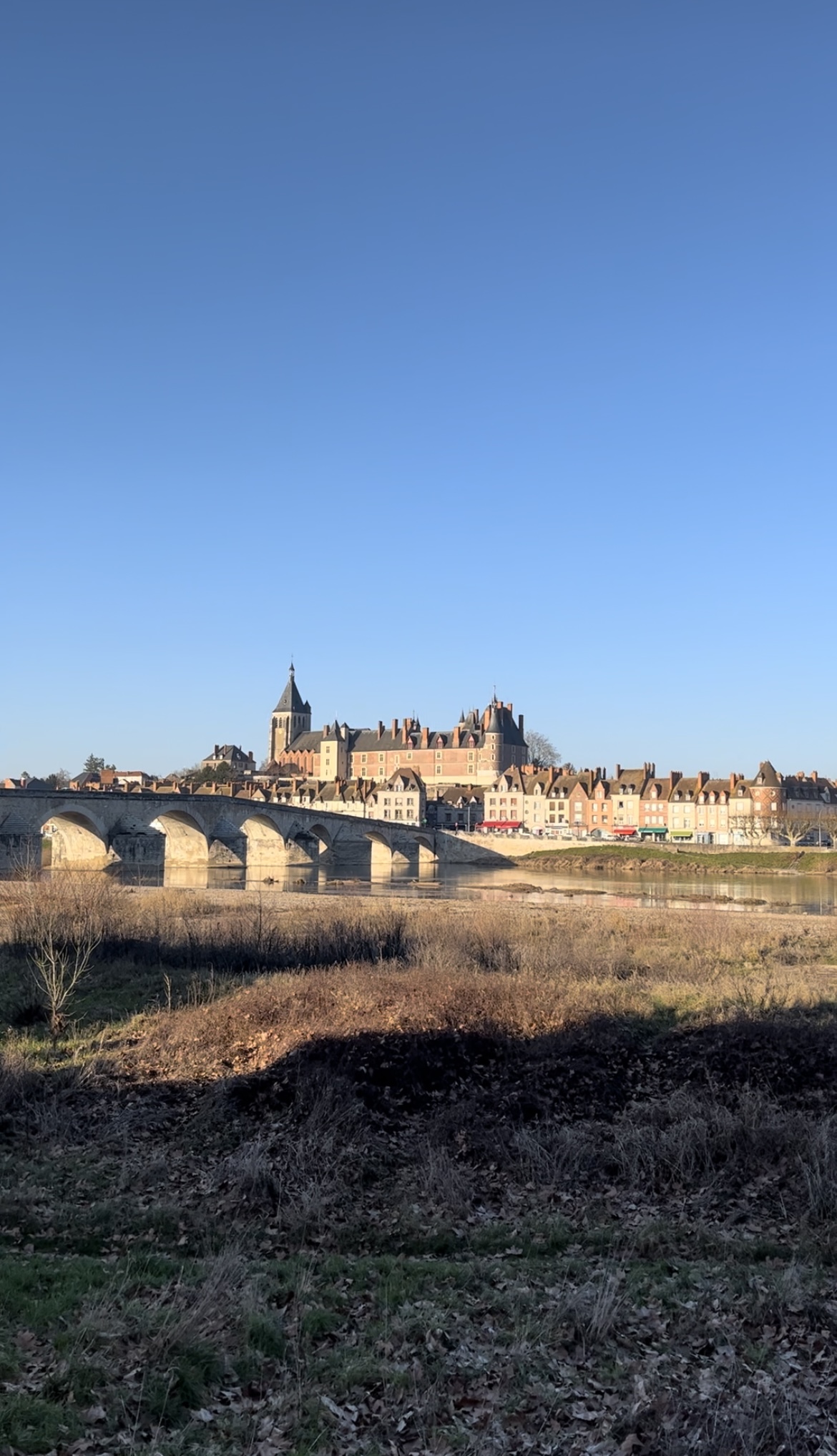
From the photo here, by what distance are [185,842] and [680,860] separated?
121ft

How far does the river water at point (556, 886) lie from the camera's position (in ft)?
159

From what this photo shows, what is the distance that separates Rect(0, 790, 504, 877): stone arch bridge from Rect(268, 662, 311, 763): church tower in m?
65.4

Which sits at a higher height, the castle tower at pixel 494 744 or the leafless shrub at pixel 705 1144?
the castle tower at pixel 494 744

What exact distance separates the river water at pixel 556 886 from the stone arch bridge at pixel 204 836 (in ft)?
6.50

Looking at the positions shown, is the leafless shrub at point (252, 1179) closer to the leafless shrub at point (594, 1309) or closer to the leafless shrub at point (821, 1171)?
the leafless shrub at point (594, 1309)

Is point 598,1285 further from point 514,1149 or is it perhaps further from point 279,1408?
point 514,1149

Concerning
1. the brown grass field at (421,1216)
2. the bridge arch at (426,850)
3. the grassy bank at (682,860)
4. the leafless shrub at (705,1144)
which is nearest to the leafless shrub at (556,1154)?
the brown grass field at (421,1216)

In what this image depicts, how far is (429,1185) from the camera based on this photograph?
9703 millimetres

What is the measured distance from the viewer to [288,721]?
15412 cm

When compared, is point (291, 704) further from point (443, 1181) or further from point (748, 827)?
point (443, 1181)

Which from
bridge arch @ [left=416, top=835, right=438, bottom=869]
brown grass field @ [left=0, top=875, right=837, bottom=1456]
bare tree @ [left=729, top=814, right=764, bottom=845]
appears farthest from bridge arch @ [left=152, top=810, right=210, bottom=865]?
brown grass field @ [left=0, top=875, right=837, bottom=1456]

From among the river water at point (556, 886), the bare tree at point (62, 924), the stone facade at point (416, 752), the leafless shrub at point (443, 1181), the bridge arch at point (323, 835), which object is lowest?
the river water at point (556, 886)

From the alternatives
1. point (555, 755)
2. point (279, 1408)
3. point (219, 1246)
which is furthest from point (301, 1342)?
point (555, 755)

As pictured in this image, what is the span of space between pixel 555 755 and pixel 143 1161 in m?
146
